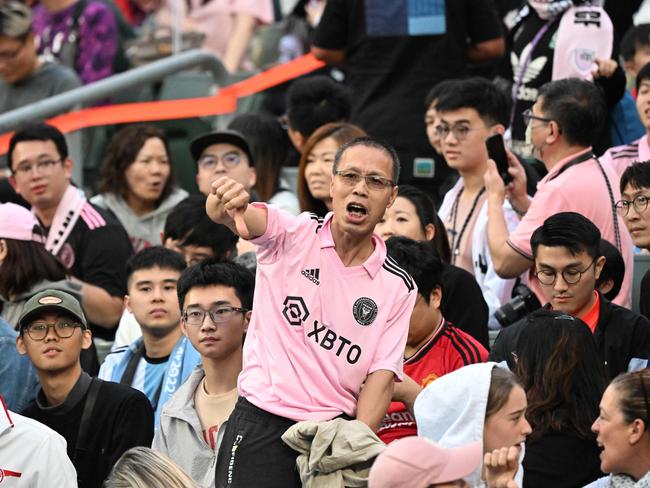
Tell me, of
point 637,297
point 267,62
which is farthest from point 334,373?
point 267,62

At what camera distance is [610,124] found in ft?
32.9

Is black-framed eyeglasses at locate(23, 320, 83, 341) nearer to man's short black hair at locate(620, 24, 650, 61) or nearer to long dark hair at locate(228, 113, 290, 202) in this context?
long dark hair at locate(228, 113, 290, 202)

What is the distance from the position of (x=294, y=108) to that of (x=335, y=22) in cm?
68

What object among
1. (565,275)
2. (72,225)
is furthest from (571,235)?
(72,225)

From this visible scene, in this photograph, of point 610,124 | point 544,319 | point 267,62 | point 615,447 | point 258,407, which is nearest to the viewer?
point 615,447

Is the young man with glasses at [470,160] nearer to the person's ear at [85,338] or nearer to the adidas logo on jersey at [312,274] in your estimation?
the person's ear at [85,338]

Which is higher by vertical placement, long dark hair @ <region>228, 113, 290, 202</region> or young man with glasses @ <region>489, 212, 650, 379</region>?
long dark hair @ <region>228, 113, 290, 202</region>

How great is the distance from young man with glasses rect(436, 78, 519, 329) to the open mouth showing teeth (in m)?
2.45

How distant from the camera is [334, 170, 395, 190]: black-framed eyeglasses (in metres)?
6.52

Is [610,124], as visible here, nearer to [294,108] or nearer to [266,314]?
[294,108]

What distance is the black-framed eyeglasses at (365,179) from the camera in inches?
257

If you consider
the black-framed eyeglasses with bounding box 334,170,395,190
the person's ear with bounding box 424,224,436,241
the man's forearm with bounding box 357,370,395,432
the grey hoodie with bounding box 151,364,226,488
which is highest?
the black-framed eyeglasses with bounding box 334,170,395,190

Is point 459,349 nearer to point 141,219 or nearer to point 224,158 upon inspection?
point 224,158

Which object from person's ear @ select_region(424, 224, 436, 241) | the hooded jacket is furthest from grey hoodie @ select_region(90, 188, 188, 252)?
the hooded jacket
